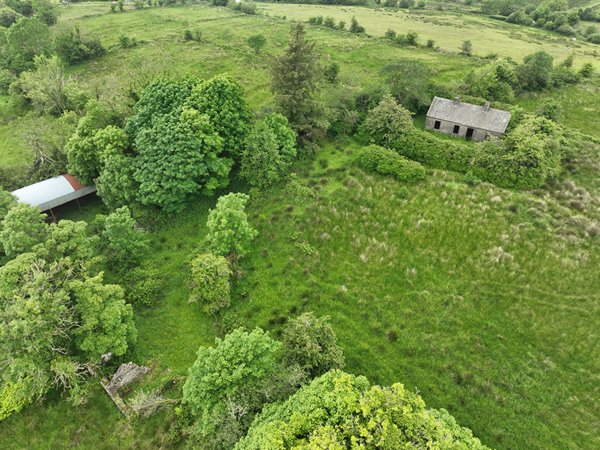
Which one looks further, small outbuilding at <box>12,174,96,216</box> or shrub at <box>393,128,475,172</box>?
shrub at <box>393,128,475,172</box>

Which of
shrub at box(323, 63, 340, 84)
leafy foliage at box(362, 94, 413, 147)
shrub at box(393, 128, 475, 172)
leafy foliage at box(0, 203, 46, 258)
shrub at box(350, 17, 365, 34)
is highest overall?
shrub at box(350, 17, 365, 34)

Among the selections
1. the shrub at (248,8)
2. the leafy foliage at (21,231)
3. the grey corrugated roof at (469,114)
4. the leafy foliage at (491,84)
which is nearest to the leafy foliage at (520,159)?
the grey corrugated roof at (469,114)

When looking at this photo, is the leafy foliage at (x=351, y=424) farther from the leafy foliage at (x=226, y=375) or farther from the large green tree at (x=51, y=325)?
the large green tree at (x=51, y=325)

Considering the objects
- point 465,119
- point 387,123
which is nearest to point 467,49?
point 465,119

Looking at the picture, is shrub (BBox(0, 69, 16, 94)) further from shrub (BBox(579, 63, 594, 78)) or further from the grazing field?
shrub (BBox(579, 63, 594, 78))

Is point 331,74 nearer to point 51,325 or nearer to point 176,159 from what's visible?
point 176,159

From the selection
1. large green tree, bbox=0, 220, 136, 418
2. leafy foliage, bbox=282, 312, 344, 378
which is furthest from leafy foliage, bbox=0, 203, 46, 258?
leafy foliage, bbox=282, 312, 344, 378
